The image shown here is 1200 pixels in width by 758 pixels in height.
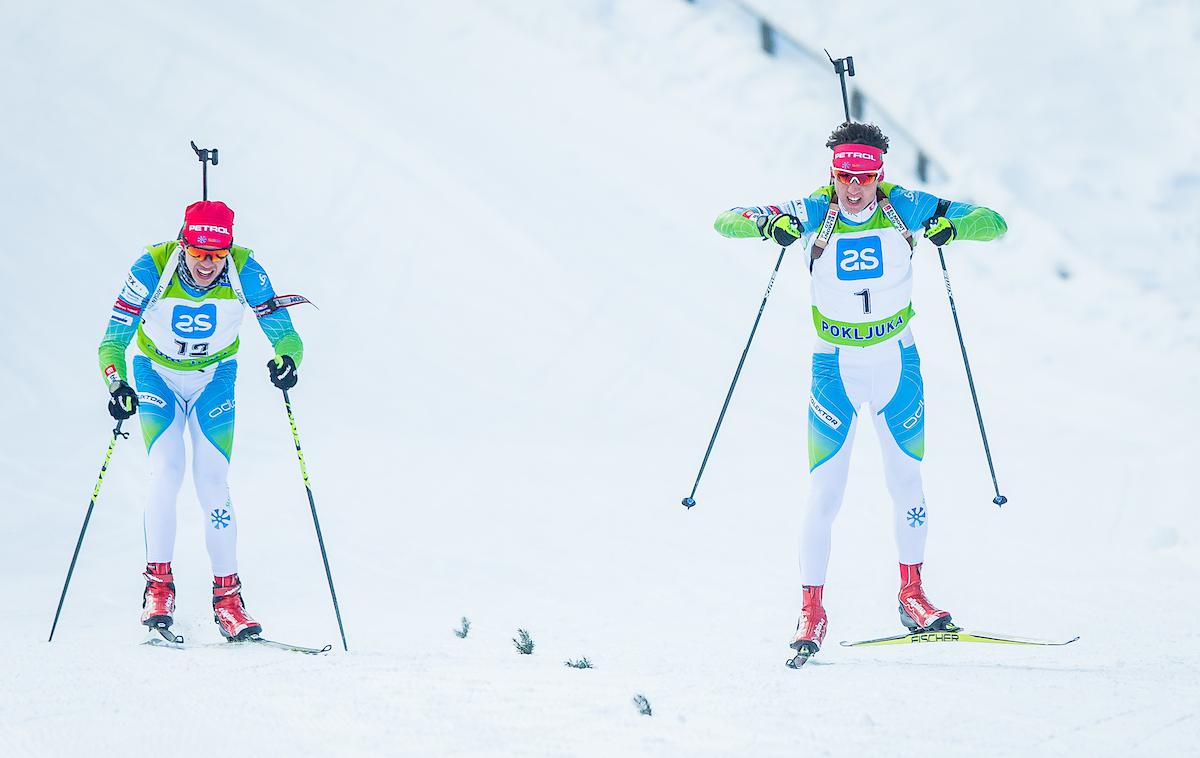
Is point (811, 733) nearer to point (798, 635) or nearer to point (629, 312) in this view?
point (798, 635)

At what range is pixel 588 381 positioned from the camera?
12289 millimetres

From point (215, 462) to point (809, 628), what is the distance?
3.03m

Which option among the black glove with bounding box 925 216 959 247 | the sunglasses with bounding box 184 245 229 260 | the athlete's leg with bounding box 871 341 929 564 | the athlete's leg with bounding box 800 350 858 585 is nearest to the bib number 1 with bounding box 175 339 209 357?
the sunglasses with bounding box 184 245 229 260

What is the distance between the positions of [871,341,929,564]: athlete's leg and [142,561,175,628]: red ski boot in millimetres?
3502

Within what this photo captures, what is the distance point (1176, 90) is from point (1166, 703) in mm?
16431

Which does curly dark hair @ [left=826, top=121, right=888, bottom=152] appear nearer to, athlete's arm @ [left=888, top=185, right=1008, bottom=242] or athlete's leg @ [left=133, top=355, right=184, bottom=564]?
athlete's arm @ [left=888, top=185, right=1008, bottom=242]

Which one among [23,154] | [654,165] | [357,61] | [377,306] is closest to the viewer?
[377,306]

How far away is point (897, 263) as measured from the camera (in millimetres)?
5852

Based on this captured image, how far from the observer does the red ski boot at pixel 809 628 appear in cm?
563

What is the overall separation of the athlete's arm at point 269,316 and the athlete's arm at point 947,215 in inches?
118

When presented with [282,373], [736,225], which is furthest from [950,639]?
[282,373]

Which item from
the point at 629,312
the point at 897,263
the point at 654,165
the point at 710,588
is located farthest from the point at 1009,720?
the point at 654,165

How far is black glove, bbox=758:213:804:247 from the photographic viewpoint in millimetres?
5777

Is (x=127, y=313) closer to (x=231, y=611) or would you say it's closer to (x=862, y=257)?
(x=231, y=611)
